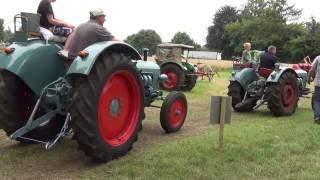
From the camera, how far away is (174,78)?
17.5 metres

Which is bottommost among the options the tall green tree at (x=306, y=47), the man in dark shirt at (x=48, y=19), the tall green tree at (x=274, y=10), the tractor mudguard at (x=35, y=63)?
the tractor mudguard at (x=35, y=63)

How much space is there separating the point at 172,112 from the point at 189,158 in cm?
223

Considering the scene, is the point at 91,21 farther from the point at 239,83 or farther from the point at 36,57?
the point at 239,83

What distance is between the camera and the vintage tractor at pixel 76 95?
5258mm

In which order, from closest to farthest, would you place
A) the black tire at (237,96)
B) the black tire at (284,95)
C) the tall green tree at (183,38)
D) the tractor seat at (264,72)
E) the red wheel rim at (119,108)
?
A: the red wheel rim at (119,108)
the black tire at (284,95)
the tractor seat at (264,72)
the black tire at (237,96)
the tall green tree at (183,38)

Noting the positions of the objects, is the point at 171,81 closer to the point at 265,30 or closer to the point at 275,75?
the point at 275,75

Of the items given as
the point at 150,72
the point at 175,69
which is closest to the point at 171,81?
the point at 175,69

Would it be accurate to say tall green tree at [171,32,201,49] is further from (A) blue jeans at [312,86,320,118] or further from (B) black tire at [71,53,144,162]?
(B) black tire at [71,53,144,162]

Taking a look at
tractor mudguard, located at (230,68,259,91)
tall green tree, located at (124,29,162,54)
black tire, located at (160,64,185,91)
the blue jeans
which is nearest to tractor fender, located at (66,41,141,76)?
the blue jeans

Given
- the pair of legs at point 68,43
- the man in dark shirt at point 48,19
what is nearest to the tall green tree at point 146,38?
the man in dark shirt at point 48,19

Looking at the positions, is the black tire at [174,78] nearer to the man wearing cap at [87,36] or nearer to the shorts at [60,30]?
the shorts at [60,30]

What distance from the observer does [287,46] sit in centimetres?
6894

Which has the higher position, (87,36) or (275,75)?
(87,36)

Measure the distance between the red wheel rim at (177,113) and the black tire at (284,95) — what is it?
9.38 feet
